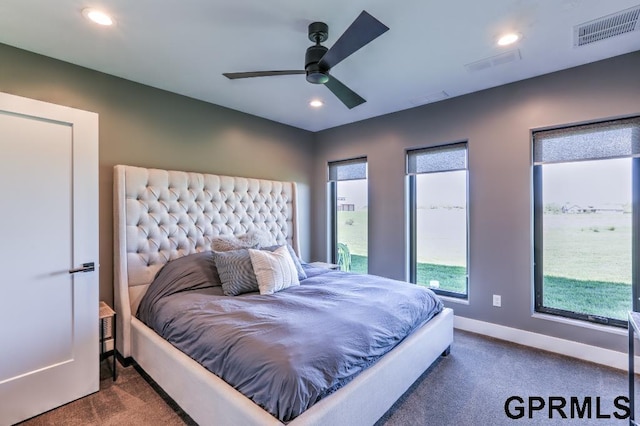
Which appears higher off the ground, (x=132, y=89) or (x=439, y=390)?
(x=132, y=89)

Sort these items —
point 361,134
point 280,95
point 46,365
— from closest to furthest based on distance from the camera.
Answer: point 46,365, point 280,95, point 361,134

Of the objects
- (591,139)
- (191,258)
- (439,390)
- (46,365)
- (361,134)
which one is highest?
(361,134)

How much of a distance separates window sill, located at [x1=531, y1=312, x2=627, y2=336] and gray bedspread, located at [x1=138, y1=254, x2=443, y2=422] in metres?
1.11

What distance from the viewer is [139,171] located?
9.49 feet

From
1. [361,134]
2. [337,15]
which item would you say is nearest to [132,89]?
[337,15]

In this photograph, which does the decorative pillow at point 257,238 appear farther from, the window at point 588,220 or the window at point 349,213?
the window at point 588,220

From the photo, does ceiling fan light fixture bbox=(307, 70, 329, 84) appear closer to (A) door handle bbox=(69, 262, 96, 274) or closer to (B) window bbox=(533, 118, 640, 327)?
(A) door handle bbox=(69, 262, 96, 274)

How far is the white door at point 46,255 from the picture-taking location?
78.7 inches

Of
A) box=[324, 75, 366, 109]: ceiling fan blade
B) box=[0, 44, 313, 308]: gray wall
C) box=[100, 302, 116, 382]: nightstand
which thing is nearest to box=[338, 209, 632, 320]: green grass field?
box=[324, 75, 366, 109]: ceiling fan blade

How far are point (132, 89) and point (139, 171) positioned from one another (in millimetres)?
842

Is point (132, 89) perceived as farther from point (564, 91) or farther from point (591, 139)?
point (591, 139)

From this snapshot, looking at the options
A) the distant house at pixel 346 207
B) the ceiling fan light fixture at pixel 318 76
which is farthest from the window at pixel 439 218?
the ceiling fan light fixture at pixel 318 76

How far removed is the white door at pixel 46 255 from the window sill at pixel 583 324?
3970mm

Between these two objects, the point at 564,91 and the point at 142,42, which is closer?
the point at 142,42
